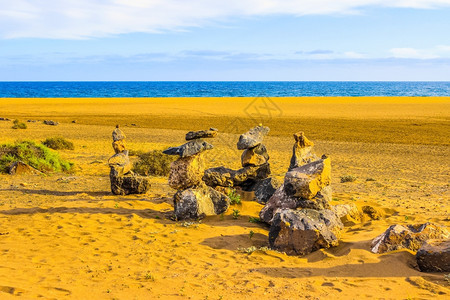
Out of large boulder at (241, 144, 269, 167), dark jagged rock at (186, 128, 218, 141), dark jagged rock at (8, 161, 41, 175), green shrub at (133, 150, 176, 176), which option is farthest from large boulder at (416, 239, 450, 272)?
dark jagged rock at (8, 161, 41, 175)

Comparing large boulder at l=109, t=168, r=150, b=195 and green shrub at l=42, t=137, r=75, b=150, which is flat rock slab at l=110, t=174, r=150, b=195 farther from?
green shrub at l=42, t=137, r=75, b=150

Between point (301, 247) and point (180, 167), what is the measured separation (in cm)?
373

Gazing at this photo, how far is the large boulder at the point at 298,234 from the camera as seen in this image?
28.2 feet

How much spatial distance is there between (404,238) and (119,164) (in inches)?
325

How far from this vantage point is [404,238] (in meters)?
→ 8.48

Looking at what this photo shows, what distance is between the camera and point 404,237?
8.50 meters

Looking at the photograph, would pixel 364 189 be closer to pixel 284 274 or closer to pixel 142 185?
pixel 142 185

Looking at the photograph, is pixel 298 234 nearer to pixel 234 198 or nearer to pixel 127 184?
pixel 234 198

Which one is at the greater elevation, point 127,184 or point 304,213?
point 304,213

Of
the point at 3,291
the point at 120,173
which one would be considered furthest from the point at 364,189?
the point at 3,291

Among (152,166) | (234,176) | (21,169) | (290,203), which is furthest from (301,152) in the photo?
(21,169)

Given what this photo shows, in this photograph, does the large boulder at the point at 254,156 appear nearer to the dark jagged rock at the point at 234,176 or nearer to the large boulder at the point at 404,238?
the dark jagged rock at the point at 234,176

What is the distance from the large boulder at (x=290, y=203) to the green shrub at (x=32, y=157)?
1034cm

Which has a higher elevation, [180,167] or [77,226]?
[180,167]
